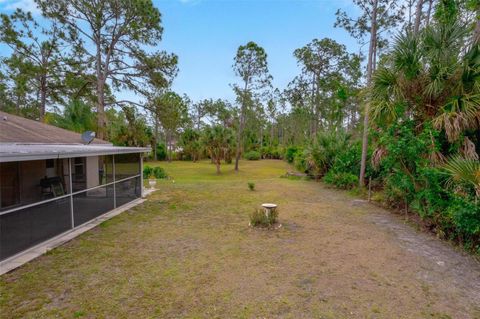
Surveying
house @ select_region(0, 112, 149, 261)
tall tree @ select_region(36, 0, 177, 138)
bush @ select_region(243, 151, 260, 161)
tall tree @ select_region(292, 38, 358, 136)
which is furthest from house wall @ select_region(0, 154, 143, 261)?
bush @ select_region(243, 151, 260, 161)

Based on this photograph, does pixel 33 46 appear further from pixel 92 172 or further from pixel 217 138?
pixel 217 138

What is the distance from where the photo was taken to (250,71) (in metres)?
25.4

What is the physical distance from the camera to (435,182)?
5.69 meters

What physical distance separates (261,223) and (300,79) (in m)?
20.2

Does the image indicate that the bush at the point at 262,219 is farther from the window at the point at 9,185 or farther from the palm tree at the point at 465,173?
the window at the point at 9,185

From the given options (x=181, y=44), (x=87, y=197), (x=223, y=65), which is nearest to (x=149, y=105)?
(x=181, y=44)

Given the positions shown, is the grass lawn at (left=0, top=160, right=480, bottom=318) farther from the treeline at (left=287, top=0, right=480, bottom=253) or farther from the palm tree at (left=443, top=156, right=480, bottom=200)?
the palm tree at (left=443, top=156, right=480, bottom=200)

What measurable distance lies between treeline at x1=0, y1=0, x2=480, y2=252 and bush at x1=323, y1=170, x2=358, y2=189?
0.06 m

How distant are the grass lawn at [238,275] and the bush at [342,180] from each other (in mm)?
5583

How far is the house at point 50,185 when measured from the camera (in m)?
5.02

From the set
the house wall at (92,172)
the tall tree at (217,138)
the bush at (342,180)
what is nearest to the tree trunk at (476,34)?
the bush at (342,180)

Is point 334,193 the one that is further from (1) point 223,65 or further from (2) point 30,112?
(2) point 30,112

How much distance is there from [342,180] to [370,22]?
7226mm

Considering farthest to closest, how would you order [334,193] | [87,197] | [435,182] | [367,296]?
[334,193] → [87,197] → [435,182] → [367,296]
